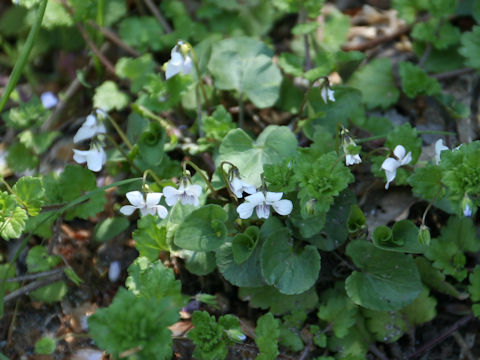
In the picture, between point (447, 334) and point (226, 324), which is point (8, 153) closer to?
point (226, 324)

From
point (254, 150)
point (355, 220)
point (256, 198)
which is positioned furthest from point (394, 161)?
point (254, 150)

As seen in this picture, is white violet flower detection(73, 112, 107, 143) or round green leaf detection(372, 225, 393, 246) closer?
round green leaf detection(372, 225, 393, 246)

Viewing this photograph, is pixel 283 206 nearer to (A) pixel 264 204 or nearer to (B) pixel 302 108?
(A) pixel 264 204

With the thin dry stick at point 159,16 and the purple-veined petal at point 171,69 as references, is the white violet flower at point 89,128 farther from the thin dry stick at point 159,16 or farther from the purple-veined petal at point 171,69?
the thin dry stick at point 159,16

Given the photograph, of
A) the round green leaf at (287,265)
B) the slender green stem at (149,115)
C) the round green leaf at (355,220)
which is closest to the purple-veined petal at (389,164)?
the round green leaf at (355,220)

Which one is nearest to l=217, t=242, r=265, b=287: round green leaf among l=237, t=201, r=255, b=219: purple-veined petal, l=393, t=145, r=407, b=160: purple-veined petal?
l=237, t=201, r=255, b=219: purple-veined petal

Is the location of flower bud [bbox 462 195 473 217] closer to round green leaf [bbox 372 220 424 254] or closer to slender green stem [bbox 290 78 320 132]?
round green leaf [bbox 372 220 424 254]
